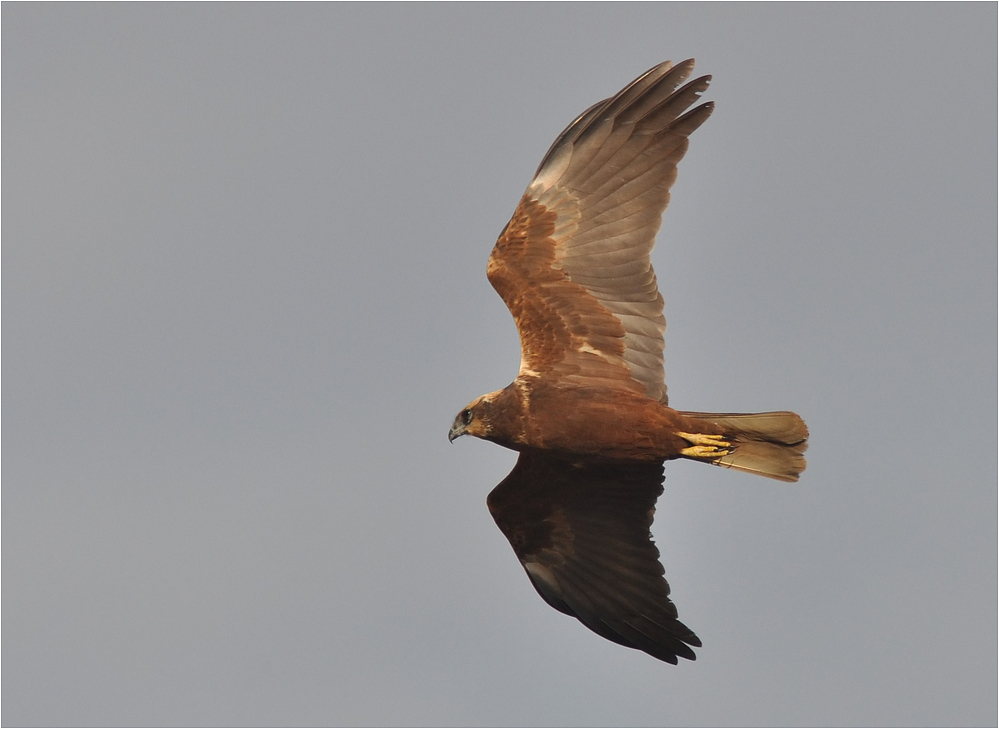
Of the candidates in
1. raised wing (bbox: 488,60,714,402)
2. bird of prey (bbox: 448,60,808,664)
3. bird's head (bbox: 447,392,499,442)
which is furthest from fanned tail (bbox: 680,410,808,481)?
bird's head (bbox: 447,392,499,442)

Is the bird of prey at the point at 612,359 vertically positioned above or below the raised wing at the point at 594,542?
above

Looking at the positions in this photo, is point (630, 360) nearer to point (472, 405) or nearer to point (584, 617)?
point (472, 405)

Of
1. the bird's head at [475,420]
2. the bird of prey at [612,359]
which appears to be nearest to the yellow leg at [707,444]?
the bird of prey at [612,359]

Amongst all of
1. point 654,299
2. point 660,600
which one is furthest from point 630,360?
point 660,600

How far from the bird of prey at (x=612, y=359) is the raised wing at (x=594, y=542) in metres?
0.01

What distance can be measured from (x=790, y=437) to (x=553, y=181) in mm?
3205

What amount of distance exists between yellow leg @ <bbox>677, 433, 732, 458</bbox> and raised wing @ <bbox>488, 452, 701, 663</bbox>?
0.81 meters

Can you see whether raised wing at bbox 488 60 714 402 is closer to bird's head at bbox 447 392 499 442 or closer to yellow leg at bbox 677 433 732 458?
bird's head at bbox 447 392 499 442

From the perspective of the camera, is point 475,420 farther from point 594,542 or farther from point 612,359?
point 594,542

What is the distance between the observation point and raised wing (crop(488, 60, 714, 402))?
1168 cm

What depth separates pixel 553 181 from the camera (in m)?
12.0

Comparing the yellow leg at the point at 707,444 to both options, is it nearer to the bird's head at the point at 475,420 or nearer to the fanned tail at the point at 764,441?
the fanned tail at the point at 764,441

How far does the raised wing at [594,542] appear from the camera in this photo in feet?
39.7

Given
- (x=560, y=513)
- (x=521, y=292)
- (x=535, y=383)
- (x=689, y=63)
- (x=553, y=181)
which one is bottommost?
(x=560, y=513)
